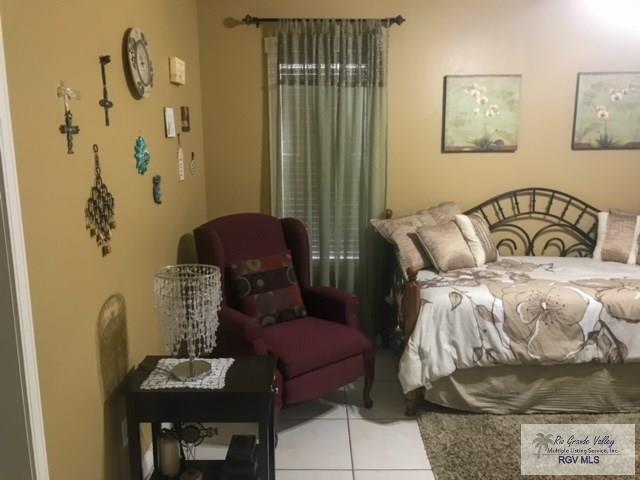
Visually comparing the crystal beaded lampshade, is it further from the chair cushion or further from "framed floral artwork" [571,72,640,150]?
"framed floral artwork" [571,72,640,150]

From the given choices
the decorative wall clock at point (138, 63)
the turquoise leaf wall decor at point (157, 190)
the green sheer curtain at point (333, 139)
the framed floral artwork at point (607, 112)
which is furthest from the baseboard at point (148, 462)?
the framed floral artwork at point (607, 112)

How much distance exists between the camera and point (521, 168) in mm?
3795

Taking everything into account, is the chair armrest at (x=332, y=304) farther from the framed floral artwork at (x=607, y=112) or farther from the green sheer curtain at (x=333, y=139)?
the framed floral artwork at (x=607, y=112)

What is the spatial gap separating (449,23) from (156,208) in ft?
7.57

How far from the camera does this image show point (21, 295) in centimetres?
142

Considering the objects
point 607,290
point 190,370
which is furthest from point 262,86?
point 607,290

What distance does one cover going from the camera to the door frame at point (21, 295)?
1.34 metres

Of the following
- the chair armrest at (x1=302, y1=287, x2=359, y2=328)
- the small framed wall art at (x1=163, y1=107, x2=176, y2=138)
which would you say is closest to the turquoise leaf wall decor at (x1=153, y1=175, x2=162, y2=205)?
the small framed wall art at (x1=163, y1=107, x2=176, y2=138)

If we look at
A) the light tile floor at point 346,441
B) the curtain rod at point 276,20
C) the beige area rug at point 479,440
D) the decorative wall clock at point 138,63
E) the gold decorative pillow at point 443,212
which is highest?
the curtain rod at point 276,20

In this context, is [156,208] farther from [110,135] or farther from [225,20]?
[225,20]

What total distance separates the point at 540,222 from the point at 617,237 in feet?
1.62

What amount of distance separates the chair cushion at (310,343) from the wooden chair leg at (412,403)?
13.0 inches

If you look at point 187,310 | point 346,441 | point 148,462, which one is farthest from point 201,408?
point 346,441

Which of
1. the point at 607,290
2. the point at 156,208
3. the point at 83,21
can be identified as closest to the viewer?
the point at 83,21
